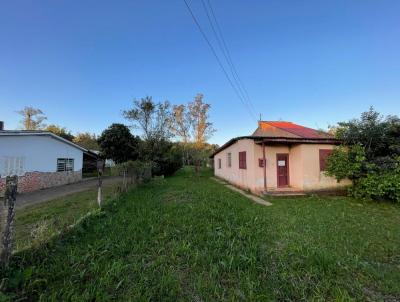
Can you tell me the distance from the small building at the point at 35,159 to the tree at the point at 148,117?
6441 millimetres

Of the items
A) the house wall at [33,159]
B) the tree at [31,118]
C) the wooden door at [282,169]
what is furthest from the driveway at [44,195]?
the tree at [31,118]

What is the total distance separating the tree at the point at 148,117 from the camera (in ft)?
71.2

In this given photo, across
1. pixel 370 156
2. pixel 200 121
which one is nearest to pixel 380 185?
pixel 370 156

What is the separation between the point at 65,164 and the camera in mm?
16875

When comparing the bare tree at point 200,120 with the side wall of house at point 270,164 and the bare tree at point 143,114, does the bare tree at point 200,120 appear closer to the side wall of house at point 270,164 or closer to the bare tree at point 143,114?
the bare tree at point 143,114

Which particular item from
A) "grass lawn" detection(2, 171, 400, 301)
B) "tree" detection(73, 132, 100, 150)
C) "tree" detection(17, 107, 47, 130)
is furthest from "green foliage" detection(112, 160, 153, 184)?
"tree" detection(17, 107, 47, 130)

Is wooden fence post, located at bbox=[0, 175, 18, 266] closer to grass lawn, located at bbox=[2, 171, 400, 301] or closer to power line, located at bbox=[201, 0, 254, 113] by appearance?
grass lawn, located at bbox=[2, 171, 400, 301]

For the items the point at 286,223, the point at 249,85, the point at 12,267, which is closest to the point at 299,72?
the point at 249,85

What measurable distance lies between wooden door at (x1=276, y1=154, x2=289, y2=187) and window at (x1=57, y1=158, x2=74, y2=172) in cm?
1500

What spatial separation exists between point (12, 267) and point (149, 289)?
189 centimetres

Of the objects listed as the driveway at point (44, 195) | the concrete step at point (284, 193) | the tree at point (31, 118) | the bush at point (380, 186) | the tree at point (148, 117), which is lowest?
the driveway at point (44, 195)

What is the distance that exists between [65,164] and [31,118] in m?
26.2

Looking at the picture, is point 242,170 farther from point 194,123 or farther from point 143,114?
point 194,123

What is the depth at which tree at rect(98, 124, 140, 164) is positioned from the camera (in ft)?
81.5
